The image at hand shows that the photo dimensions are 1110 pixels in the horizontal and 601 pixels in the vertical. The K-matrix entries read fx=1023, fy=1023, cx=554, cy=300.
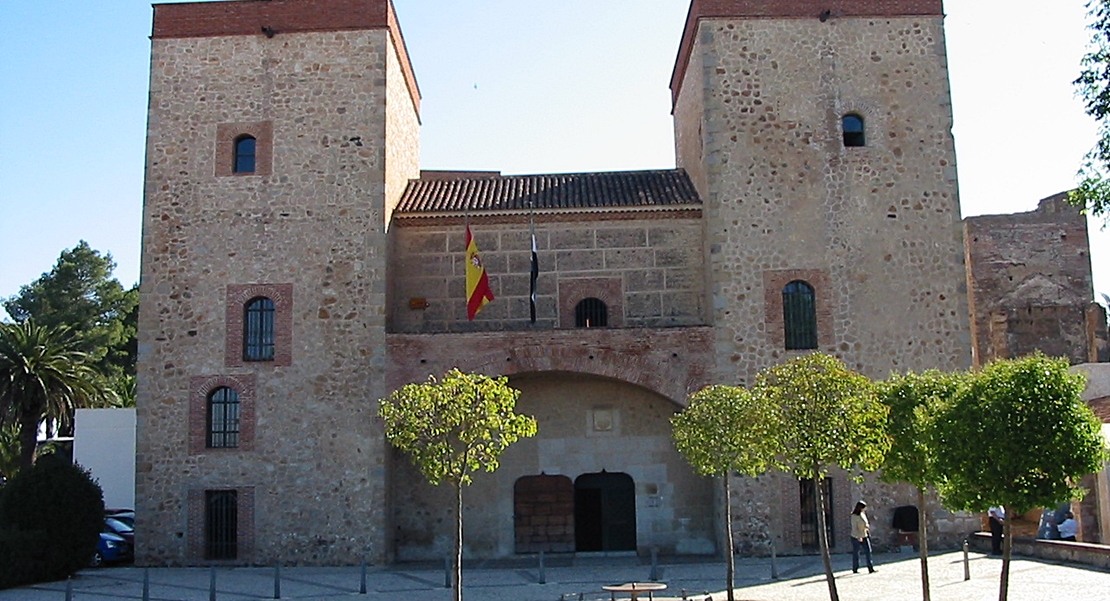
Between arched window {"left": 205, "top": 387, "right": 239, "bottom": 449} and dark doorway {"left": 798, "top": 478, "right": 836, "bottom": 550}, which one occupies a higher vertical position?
arched window {"left": 205, "top": 387, "right": 239, "bottom": 449}

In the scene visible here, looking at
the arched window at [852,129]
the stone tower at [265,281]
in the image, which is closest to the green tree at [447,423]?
the stone tower at [265,281]

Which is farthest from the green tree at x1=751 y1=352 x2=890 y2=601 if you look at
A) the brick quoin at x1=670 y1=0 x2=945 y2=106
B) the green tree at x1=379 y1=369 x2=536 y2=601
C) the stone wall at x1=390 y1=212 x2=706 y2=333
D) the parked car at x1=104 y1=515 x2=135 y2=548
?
the parked car at x1=104 y1=515 x2=135 y2=548

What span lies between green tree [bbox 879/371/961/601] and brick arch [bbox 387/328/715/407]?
21.7 ft

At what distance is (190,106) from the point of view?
915 inches

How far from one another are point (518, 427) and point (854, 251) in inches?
428

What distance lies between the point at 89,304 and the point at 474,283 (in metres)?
34.4

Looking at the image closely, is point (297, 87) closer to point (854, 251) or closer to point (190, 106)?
point (190, 106)

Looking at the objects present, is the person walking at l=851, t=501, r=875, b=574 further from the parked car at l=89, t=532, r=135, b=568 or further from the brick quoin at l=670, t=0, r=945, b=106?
the parked car at l=89, t=532, r=135, b=568

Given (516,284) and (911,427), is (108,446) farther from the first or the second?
(911,427)

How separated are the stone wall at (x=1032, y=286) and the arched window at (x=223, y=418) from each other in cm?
2146

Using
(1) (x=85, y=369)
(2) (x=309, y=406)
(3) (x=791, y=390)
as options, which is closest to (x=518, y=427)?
(3) (x=791, y=390)

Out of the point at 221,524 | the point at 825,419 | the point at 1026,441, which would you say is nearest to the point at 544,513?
the point at 221,524

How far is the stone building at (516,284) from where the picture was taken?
21812 mm

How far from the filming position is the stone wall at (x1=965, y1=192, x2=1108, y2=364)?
100 feet
